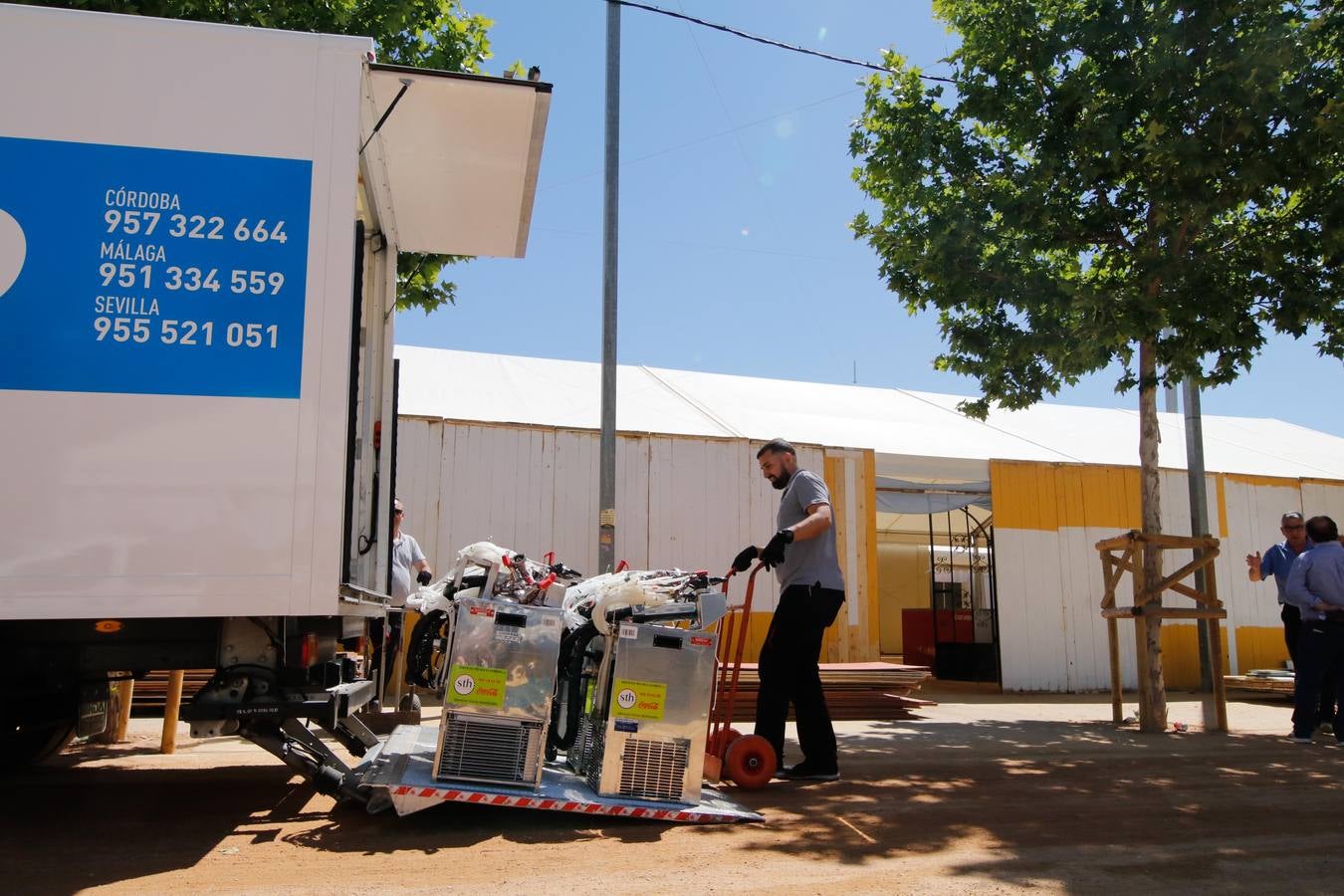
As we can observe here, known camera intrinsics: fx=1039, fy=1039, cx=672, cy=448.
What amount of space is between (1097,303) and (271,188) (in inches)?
260

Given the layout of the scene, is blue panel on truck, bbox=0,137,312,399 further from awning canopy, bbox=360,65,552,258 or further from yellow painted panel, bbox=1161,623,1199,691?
yellow painted panel, bbox=1161,623,1199,691

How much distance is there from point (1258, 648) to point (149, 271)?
15759mm

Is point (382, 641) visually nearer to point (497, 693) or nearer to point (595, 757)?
point (595, 757)

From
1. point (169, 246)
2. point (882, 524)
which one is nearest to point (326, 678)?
point (169, 246)

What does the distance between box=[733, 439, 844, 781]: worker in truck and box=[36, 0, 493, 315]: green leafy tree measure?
440 cm

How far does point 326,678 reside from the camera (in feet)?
15.4

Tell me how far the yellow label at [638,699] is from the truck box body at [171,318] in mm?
1371

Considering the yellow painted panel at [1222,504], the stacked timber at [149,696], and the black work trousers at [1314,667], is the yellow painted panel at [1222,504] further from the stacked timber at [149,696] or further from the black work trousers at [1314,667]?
the stacked timber at [149,696]

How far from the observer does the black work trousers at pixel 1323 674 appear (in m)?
8.51

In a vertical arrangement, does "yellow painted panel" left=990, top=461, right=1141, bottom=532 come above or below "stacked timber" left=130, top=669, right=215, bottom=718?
above

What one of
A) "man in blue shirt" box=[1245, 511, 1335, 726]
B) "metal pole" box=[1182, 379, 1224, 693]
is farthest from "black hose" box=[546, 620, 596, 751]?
"metal pole" box=[1182, 379, 1224, 693]

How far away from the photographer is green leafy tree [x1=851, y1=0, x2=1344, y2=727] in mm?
8195

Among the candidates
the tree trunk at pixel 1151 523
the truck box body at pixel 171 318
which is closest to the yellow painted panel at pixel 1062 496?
the tree trunk at pixel 1151 523

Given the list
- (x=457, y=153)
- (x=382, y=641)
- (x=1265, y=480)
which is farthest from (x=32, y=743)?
(x=1265, y=480)
